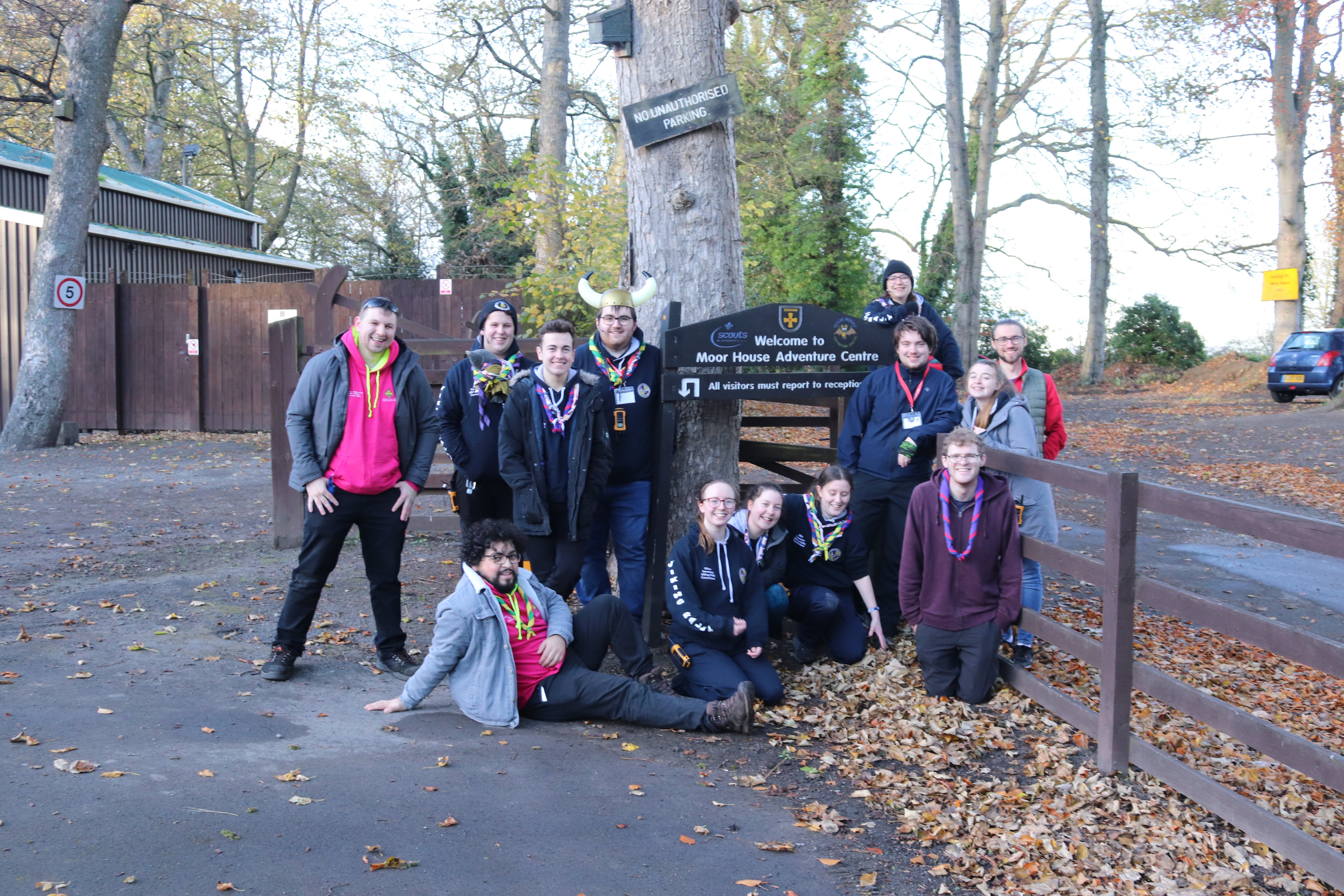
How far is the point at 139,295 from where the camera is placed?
18812 mm

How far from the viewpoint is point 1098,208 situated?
31.2m

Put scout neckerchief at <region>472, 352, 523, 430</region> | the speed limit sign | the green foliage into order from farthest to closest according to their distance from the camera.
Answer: the green foliage → the speed limit sign → scout neckerchief at <region>472, 352, 523, 430</region>

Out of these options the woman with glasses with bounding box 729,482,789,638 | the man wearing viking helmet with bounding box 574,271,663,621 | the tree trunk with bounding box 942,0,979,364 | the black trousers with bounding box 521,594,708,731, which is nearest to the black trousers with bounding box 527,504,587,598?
the man wearing viking helmet with bounding box 574,271,663,621

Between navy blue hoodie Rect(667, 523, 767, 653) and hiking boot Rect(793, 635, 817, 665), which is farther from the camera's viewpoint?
hiking boot Rect(793, 635, 817, 665)

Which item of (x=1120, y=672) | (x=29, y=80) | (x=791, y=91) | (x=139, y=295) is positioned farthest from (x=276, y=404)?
(x=791, y=91)

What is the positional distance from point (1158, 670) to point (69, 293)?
16.1 meters

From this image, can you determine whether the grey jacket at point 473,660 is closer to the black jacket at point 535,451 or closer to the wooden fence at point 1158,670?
the black jacket at point 535,451

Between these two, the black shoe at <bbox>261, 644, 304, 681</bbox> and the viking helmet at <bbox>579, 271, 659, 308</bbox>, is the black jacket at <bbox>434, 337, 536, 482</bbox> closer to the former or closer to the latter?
the viking helmet at <bbox>579, 271, 659, 308</bbox>

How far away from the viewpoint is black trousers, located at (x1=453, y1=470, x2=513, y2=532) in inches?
249

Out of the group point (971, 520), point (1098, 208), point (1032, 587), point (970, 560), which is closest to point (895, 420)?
point (971, 520)

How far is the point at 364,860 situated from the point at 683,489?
3.62 meters

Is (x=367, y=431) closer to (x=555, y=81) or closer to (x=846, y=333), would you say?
(x=846, y=333)

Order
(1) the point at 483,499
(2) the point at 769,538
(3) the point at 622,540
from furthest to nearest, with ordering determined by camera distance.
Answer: (3) the point at 622,540 → (1) the point at 483,499 → (2) the point at 769,538

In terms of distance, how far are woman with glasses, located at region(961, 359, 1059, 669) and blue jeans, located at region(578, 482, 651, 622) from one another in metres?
2.00
